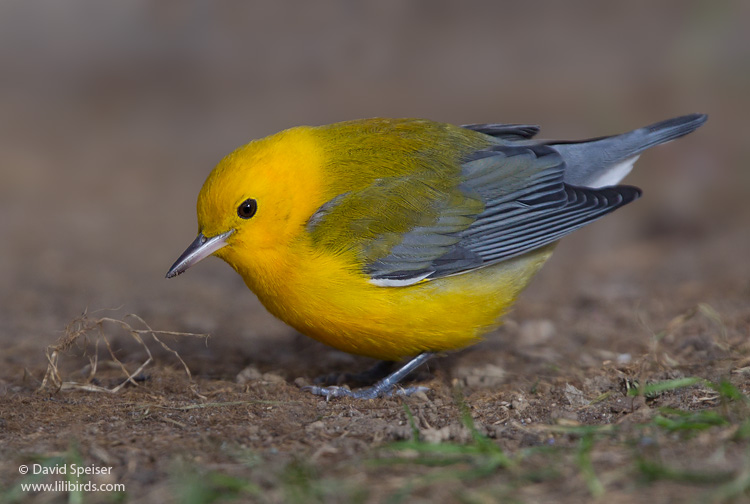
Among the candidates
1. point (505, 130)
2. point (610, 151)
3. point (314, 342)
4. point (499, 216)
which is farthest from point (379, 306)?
point (610, 151)

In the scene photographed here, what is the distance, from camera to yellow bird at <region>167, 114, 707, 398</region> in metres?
4.67

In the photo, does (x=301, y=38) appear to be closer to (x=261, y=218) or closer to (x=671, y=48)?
(x=671, y=48)

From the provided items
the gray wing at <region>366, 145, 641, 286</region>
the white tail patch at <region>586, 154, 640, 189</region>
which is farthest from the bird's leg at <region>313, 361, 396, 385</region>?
the white tail patch at <region>586, 154, 640, 189</region>

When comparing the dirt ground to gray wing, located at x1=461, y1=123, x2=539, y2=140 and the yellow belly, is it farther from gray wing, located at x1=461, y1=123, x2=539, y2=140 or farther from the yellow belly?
gray wing, located at x1=461, y1=123, x2=539, y2=140

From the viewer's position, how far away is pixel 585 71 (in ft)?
43.6

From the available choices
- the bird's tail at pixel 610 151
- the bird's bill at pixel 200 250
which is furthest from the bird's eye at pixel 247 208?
the bird's tail at pixel 610 151

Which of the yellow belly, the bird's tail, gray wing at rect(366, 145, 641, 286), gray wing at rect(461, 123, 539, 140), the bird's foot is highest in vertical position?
gray wing at rect(461, 123, 539, 140)

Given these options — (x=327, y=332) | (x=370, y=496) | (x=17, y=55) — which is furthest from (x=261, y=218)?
(x=17, y=55)

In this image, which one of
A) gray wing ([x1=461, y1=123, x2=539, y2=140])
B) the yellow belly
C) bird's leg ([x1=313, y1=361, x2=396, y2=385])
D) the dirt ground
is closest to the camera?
the dirt ground

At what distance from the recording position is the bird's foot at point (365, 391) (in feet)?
15.5

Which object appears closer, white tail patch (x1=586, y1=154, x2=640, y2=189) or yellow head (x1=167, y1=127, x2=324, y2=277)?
yellow head (x1=167, y1=127, x2=324, y2=277)

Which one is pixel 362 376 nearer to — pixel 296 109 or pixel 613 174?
pixel 613 174

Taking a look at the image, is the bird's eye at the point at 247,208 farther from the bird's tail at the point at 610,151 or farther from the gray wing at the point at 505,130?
the bird's tail at the point at 610,151

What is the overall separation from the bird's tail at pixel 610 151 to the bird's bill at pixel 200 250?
7.70 feet
